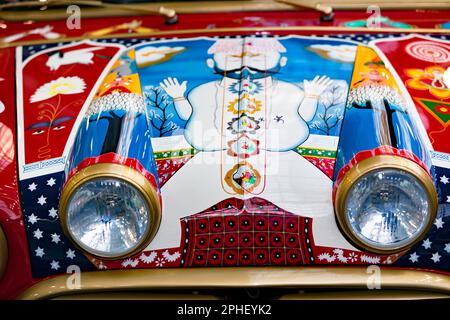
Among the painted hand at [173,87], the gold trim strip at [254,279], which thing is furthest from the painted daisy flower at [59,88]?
the gold trim strip at [254,279]

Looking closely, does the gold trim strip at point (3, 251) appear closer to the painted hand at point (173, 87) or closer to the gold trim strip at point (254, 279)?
the gold trim strip at point (254, 279)

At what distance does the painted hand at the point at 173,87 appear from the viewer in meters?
2.54

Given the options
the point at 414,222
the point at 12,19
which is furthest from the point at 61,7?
the point at 414,222

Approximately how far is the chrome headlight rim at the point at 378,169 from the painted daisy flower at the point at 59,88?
3.38ft

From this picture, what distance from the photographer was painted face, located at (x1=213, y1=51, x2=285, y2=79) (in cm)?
262

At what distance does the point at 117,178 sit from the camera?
6.97 ft

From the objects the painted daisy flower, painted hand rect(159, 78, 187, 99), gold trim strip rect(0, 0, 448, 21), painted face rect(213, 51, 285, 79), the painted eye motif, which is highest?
gold trim strip rect(0, 0, 448, 21)

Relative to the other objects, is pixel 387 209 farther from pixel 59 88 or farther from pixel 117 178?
pixel 59 88

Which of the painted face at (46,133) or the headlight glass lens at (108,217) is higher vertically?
the painted face at (46,133)

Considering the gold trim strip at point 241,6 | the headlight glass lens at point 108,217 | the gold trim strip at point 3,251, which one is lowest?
the gold trim strip at point 3,251

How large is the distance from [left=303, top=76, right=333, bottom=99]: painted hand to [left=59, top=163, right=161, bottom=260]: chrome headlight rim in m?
0.67

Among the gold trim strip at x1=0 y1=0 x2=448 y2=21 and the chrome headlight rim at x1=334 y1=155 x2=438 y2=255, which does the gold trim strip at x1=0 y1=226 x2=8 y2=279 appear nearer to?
the chrome headlight rim at x1=334 y1=155 x2=438 y2=255

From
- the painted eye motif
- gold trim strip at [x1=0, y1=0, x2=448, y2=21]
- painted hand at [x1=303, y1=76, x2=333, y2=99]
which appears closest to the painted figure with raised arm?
painted hand at [x1=303, y1=76, x2=333, y2=99]

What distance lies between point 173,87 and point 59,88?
429 mm
